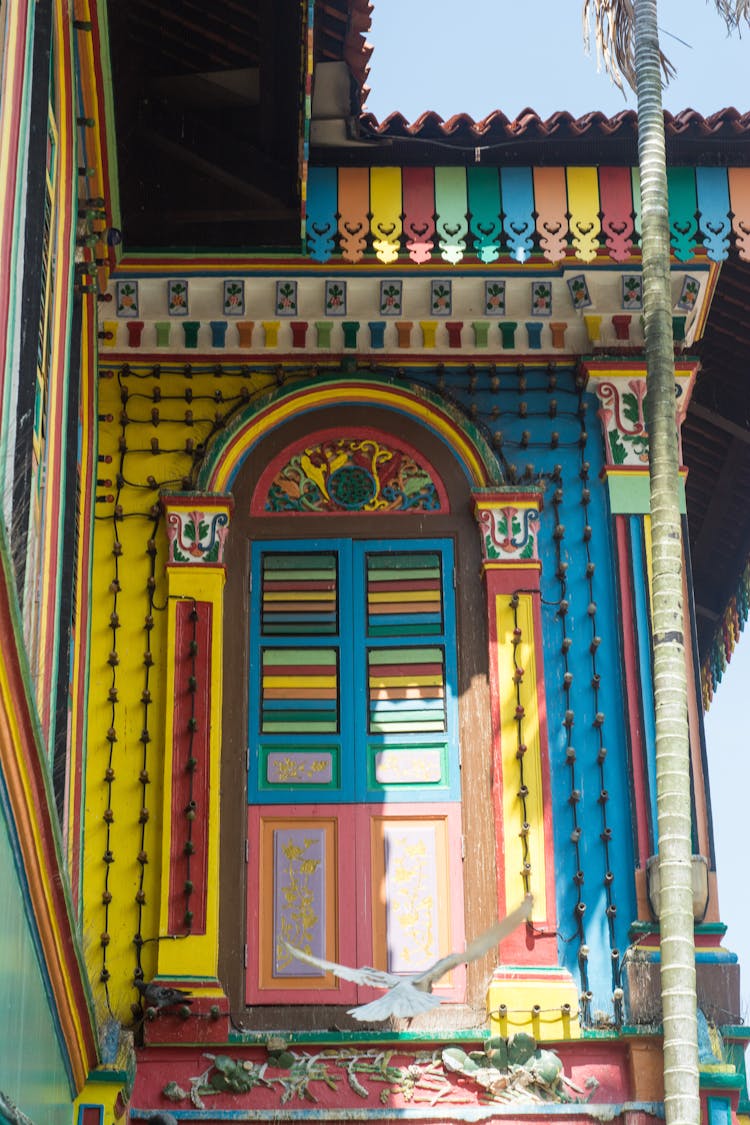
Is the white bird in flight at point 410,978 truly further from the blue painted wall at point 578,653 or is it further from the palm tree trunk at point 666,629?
the blue painted wall at point 578,653

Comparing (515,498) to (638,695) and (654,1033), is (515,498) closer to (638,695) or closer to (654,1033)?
(638,695)

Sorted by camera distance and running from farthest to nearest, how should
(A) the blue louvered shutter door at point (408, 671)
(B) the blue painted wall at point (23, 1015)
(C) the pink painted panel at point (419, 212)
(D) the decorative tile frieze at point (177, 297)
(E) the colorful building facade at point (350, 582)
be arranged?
1. (D) the decorative tile frieze at point (177, 297)
2. (C) the pink painted panel at point (419, 212)
3. (A) the blue louvered shutter door at point (408, 671)
4. (E) the colorful building facade at point (350, 582)
5. (B) the blue painted wall at point (23, 1015)

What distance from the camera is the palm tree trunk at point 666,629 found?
8.34m

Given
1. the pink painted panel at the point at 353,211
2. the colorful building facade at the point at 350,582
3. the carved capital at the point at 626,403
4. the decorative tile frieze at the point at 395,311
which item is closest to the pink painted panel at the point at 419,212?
the colorful building facade at the point at 350,582

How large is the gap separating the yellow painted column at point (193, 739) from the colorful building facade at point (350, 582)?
0.02m

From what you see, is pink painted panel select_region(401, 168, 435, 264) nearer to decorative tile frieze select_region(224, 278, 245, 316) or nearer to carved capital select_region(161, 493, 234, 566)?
decorative tile frieze select_region(224, 278, 245, 316)

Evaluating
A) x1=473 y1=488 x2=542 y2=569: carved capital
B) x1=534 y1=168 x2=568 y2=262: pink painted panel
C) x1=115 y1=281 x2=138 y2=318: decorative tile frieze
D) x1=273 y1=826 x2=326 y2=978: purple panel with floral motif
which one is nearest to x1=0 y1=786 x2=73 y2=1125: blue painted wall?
x1=273 y1=826 x2=326 y2=978: purple panel with floral motif

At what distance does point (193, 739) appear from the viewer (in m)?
9.81

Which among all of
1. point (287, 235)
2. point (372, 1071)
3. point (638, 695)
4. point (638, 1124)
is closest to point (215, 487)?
point (287, 235)

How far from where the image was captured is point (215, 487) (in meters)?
10.4

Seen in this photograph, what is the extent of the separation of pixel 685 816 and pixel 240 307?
12.1 ft

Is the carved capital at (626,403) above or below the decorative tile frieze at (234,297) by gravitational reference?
below

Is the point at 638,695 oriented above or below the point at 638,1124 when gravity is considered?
above

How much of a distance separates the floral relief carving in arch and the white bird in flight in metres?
2.48
